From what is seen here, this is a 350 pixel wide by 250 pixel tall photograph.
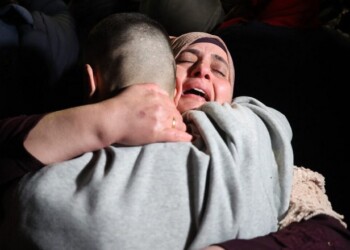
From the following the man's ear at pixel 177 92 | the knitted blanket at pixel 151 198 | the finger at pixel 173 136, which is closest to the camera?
the knitted blanket at pixel 151 198

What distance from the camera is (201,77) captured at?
1.02 m

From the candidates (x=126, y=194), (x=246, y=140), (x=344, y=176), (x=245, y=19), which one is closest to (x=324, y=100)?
(x=344, y=176)

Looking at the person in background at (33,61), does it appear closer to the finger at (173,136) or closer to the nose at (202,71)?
the nose at (202,71)

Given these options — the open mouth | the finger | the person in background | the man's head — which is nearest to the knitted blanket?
the finger

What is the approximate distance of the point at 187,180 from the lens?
0.70 metres

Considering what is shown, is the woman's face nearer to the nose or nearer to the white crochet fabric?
the nose

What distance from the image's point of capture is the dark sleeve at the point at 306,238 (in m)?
0.68

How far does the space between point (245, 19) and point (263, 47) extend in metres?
0.19

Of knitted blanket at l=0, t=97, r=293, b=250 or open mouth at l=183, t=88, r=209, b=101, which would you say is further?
open mouth at l=183, t=88, r=209, b=101

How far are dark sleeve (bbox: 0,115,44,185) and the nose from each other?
0.46 meters

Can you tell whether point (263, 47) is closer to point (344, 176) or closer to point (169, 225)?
point (344, 176)

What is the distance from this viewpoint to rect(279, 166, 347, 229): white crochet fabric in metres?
0.80

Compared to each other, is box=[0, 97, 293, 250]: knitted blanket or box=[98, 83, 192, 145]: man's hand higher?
box=[98, 83, 192, 145]: man's hand

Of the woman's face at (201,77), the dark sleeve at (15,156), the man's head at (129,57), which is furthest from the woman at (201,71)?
the dark sleeve at (15,156)
